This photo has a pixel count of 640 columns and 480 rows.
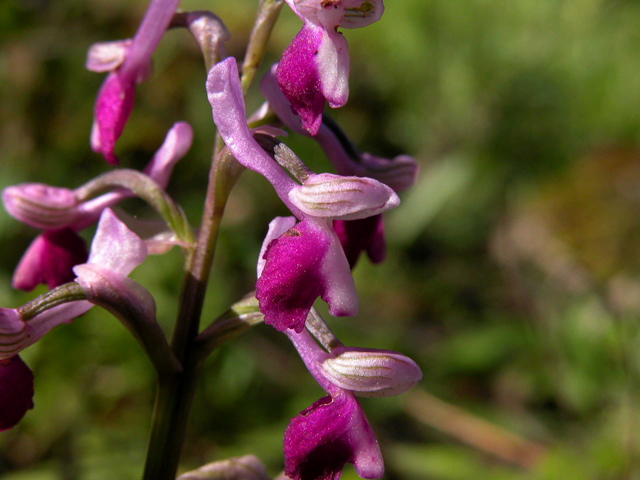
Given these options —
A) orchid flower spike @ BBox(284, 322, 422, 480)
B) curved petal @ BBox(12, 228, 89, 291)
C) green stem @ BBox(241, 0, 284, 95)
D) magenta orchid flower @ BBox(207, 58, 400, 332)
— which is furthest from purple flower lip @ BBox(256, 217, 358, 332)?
curved petal @ BBox(12, 228, 89, 291)

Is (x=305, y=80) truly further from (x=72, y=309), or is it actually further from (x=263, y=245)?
(x=72, y=309)

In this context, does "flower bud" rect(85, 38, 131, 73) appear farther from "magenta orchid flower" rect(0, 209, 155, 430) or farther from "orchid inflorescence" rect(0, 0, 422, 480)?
"magenta orchid flower" rect(0, 209, 155, 430)

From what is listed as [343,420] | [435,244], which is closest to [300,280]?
[343,420]

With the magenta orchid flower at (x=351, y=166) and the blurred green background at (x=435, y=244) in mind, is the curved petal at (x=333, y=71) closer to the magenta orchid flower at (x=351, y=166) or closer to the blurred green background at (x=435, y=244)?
the magenta orchid flower at (x=351, y=166)

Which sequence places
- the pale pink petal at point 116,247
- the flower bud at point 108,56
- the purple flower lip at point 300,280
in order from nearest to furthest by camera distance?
the purple flower lip at point 300,280 → the pale pink petal at point 116,247 → the flower bud at point 108,56

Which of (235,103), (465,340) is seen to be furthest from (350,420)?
(465,340)

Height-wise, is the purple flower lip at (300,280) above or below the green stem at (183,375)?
above

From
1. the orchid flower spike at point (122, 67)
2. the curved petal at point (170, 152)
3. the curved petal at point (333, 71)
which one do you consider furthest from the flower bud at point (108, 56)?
the curved petal at point (333, 71)
